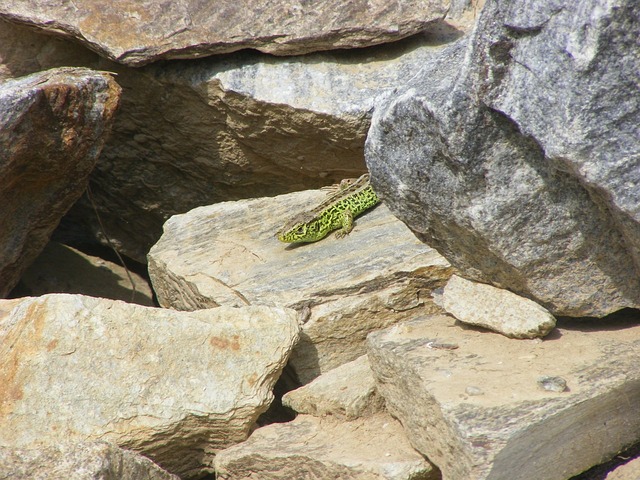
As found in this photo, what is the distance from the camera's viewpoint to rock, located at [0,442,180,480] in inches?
136

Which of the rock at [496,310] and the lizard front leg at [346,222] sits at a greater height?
the lizard front leg at [346,222]

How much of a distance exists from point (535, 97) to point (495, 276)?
1.24 metres

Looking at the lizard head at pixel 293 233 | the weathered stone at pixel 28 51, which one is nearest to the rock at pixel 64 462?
the lizard head at pixel 293 233

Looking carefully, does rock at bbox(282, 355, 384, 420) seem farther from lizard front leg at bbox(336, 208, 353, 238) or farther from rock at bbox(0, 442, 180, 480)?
lizard front leg at bbox(336, 208, 353, 238)

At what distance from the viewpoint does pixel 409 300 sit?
546 centimetres

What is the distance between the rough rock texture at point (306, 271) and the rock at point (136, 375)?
57 centimetres

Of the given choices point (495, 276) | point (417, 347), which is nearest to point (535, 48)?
point (495, 276)

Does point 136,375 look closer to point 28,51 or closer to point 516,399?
point 516,399

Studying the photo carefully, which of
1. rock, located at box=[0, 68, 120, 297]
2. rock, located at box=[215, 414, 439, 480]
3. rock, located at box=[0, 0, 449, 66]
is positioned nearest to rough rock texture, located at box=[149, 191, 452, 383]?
rock, located at box=[215, 414, 439, 480]

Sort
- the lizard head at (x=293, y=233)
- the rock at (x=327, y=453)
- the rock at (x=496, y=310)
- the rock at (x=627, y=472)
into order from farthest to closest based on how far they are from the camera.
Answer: the lizard head at (x=293, y=233) → the rock at (x=496, y=310) → the rock at (x=327, y=453) → the rock at (x=627, y=472)

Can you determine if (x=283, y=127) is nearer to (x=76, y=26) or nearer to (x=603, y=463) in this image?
(x=76, y=26)

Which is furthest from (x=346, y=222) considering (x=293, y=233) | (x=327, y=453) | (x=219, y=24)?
(x=327, y=453)

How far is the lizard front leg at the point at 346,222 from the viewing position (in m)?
6.54

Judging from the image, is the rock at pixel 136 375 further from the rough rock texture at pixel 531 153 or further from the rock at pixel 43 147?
the rock at pixel 43 147
